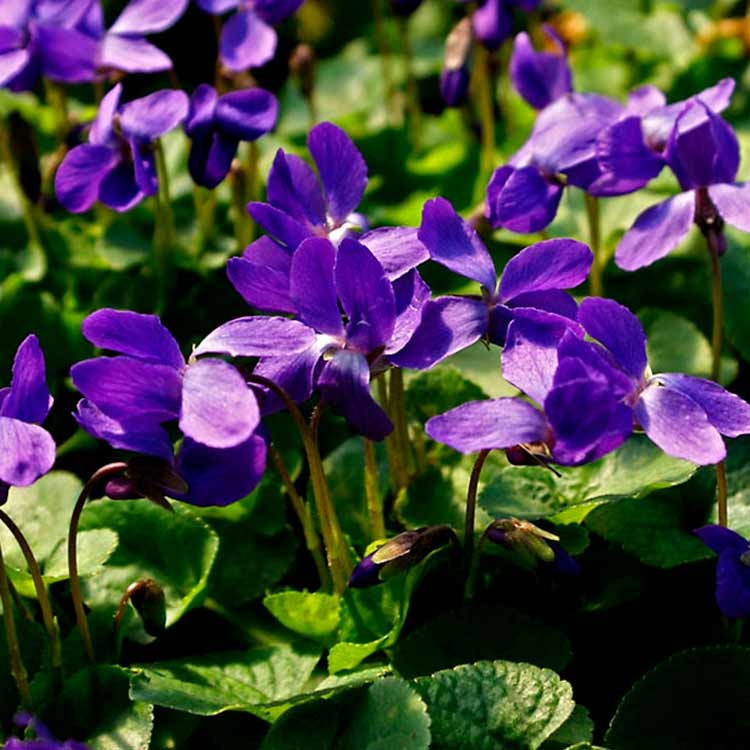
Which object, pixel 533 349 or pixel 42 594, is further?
pixel 42 594

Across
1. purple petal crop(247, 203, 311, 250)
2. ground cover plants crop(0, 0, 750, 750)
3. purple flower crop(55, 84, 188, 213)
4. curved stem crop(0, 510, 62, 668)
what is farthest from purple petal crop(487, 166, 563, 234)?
curved stem crop(0, 510, 62, 668)

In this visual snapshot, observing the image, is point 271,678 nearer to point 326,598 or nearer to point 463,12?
point 326,598

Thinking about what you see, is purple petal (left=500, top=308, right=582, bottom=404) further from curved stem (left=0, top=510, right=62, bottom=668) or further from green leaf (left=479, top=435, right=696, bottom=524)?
curved stem (left=0, top=510, right=62, bottom=668)

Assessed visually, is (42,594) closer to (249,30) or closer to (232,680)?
(232,680)

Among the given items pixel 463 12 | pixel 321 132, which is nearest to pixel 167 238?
pixel 321 132

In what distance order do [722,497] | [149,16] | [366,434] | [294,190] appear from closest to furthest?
1. [366,434]
2. [722,497]
3. [294,190]
4. [149,16]

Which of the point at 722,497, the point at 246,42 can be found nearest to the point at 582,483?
the point at 722,497
